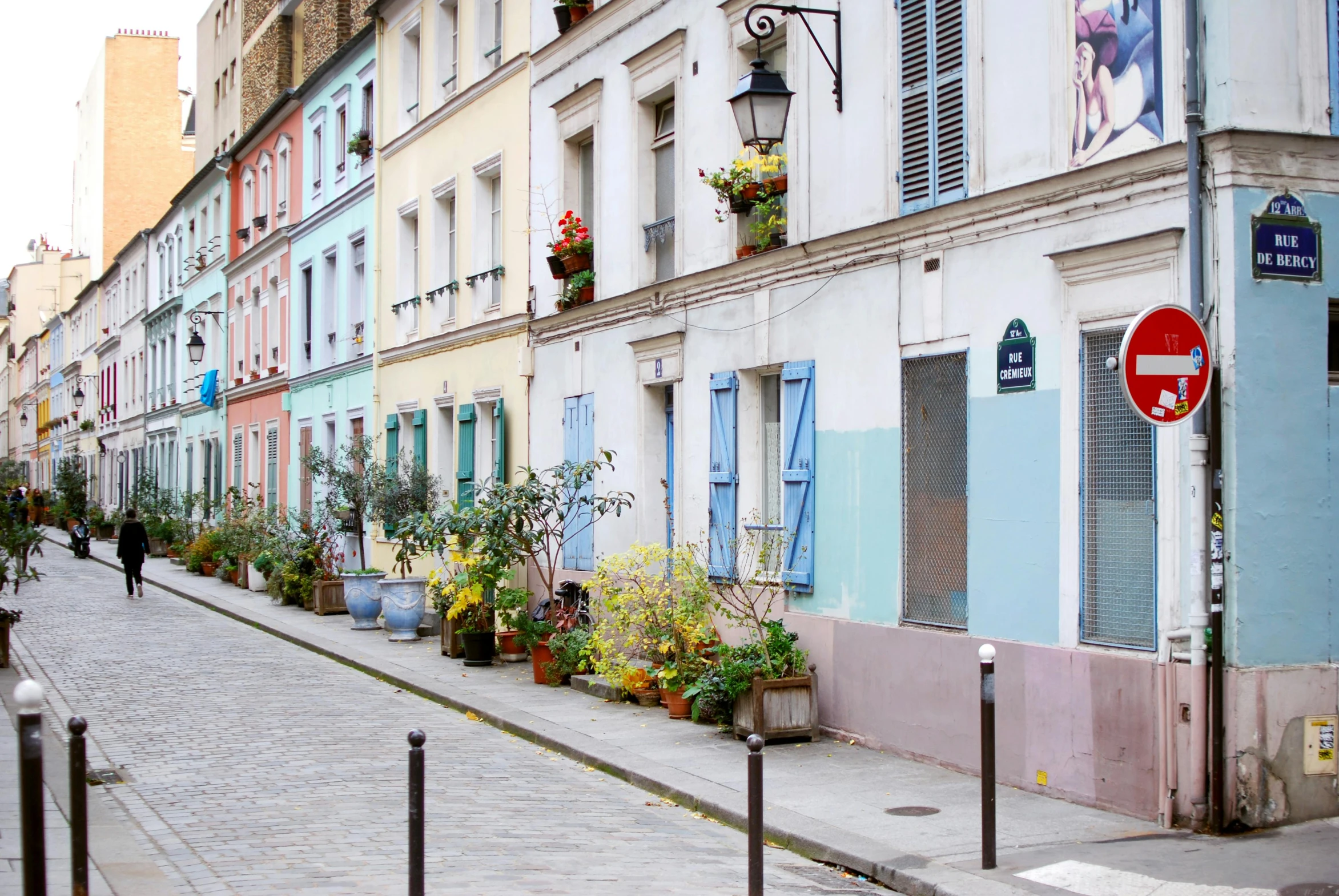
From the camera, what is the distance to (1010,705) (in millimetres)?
9711

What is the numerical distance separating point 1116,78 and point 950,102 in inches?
69.2

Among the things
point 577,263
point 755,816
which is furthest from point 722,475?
point 755,816

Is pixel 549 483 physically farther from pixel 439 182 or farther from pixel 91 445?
pixel 91 445

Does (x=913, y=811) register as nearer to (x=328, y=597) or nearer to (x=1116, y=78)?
(x=1116, y=78)

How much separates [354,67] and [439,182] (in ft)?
18.8

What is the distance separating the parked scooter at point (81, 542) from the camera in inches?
1580

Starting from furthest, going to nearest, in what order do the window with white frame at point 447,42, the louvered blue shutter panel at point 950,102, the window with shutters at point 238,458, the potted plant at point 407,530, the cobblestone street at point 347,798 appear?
1. the window with shutters at point 238,458
2. the window with white frame at point 447,42
3. the potted plant at point 407,530
4. the louvered blue shutter panel at point 950,102
5. the cobblestone street at point 347,798

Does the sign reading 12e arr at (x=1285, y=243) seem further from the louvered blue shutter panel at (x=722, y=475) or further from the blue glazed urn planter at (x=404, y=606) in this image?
the blue glazed urn planter at (x=404, y=606)

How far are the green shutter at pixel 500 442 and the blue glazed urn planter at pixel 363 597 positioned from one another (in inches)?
120

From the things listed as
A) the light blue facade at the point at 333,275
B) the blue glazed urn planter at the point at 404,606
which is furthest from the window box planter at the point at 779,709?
the light blue facade at the point at 333,275

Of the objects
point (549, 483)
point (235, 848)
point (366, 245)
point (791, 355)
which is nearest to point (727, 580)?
point (791, 355)

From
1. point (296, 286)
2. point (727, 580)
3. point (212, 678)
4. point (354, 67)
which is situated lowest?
point (212, 678)

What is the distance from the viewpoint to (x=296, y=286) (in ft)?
100

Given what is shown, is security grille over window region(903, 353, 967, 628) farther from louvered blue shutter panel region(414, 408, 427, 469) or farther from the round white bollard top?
louvered blue shutter panel region(414, 408, 427, 469)
